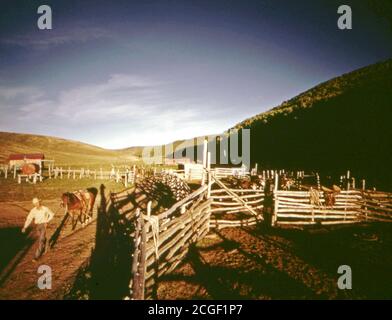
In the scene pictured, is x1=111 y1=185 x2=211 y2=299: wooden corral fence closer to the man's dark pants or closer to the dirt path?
the dirt path

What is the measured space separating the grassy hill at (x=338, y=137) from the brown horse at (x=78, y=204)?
22372 mm

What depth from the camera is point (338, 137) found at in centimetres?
3069

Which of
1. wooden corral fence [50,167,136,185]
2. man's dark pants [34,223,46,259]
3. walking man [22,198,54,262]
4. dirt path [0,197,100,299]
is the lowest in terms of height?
dirt path [0,197,100,299]

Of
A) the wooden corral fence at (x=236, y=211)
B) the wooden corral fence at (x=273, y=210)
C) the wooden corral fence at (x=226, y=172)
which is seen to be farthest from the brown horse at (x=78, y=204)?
the wooden corral fence at (x=226, y=172)

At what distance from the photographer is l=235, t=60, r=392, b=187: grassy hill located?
2508cm

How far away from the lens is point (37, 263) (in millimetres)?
7945

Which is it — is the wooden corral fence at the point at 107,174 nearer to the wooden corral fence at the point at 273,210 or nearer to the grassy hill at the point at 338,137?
the wooden corral fence at the point at 273,210

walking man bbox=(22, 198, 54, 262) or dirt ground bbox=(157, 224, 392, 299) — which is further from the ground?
walking man bbox=(22, 198, 54, 262)

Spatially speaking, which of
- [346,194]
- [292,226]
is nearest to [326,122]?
[346,194]

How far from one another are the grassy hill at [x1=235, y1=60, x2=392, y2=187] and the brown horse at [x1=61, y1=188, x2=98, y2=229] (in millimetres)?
22372

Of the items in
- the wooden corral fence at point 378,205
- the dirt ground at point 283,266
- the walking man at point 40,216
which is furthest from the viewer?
the wooden corral fence at point 378,205

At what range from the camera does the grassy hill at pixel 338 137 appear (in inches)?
987

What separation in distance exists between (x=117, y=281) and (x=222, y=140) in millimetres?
59648

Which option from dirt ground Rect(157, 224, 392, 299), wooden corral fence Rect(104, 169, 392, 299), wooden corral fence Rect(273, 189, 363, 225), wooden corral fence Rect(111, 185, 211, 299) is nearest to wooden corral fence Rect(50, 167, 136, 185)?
wooden corral fence Rect(104, 169, 392, 299)
